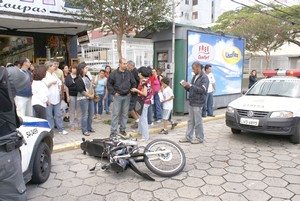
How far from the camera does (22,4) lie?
7.48 meters

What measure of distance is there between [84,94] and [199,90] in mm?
2653

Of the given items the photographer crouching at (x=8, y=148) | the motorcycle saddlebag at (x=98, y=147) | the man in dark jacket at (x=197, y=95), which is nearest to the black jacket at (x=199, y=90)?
the man in dark jacket at (x=197, y=95)

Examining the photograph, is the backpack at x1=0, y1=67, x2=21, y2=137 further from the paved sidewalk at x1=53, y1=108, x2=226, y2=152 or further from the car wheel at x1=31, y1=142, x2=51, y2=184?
the paved sidewalk at x1=53, y1=108, x2=226, y2=152

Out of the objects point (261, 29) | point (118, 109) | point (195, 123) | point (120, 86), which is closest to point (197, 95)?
point (195, 123)

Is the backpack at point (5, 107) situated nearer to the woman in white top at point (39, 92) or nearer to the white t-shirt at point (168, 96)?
the woman in white top at point (39, 92)

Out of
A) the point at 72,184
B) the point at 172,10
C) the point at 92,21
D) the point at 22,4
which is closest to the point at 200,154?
the point at 72,184

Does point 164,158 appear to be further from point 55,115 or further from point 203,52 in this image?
point 203,52

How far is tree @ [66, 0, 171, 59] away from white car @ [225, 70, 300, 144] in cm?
316

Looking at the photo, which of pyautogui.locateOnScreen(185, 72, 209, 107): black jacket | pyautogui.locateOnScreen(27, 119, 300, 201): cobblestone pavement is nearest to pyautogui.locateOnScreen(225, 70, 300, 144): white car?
pyautogui.locateOnScreen(27, 119, 300, 201): cobblestone pavement

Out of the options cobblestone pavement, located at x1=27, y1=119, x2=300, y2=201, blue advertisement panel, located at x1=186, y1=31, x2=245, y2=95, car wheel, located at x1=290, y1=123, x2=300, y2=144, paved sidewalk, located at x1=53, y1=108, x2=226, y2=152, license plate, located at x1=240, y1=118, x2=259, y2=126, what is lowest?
cobblestone pavement, located at x1=27, y1=119, x2=300, y2=201

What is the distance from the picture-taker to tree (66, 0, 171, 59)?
6520 mm

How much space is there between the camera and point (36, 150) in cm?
359

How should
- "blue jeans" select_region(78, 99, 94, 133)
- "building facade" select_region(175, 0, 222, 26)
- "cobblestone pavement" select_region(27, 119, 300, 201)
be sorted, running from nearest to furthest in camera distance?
"cobblestone pavement" select_region(27, 119, 300, 201) → "blue jeans" select_region(78, 99, 94, 133) → "building facade" select_region(175, 0, 222, 26)

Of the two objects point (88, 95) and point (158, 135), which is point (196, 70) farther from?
point (88, 95)
